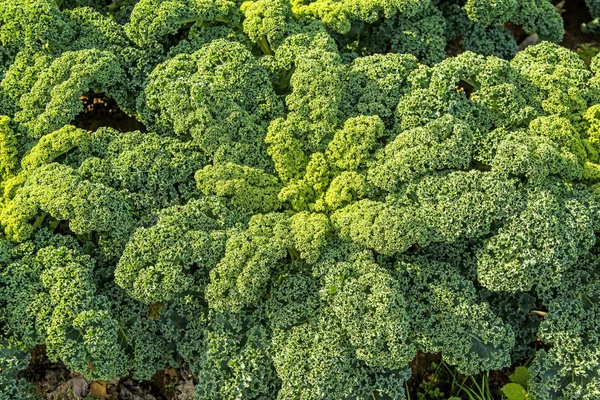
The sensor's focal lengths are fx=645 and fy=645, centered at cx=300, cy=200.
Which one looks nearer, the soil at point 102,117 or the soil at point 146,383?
the soil at point 146,383

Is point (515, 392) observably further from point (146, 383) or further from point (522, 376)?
point (146, 383)

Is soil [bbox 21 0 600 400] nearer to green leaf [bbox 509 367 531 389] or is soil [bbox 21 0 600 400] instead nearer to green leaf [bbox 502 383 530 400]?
green leaf [bbox 509 367 531 389]

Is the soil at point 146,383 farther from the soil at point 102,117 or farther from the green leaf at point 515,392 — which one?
the soil at point 102,117

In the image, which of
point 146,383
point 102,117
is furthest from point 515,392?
point 102,117

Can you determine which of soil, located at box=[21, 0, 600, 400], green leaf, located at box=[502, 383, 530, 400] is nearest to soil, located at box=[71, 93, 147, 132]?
soil, located at box=[21, 0, 600, 400]

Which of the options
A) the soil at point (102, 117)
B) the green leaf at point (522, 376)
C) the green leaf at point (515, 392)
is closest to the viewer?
the green leaf at point (515, 392)

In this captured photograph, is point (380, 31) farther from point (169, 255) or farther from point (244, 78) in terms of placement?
point (169, 255)

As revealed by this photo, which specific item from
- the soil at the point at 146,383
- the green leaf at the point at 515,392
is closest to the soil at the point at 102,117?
the soil at the point at 146,383

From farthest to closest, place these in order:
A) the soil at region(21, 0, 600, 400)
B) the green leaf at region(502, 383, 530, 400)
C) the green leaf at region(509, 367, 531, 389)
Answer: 1. the soil at region(21, 0, 600, 400)
2. the green leaf at region(509, 367, 531, 389)
3. the green leaf at region(502, 383, 530, 400)
